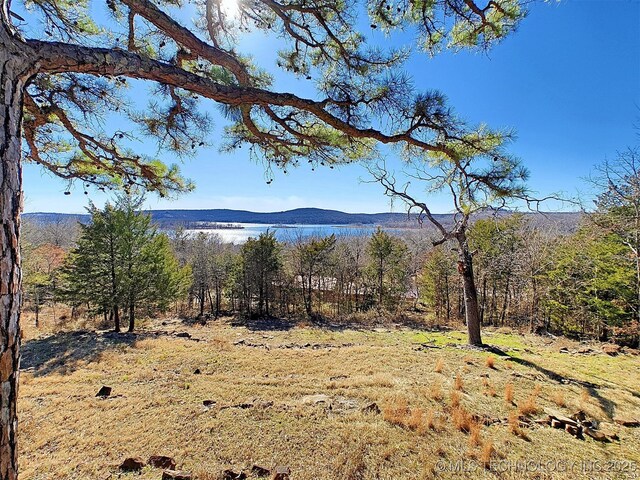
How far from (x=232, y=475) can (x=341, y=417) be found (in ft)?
5.06

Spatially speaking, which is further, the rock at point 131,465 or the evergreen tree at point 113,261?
the evergreen tree at point 113,261

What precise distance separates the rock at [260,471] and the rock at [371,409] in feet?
5.22

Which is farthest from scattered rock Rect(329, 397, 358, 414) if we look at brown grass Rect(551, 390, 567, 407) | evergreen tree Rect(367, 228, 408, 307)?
evergreen tree Rect(367, 228, 408, 307)

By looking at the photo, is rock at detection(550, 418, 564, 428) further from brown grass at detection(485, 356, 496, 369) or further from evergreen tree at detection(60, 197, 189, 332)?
evergreen tree at detection(60, 197, 189, 332)

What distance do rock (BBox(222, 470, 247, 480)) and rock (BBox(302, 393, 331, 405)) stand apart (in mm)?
1659

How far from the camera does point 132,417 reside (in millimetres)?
3945

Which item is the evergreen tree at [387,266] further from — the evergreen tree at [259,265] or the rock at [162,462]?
the rock at [162,462]

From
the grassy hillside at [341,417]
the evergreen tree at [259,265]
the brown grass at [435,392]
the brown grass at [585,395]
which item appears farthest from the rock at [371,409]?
the evergreen tree at [259,265]

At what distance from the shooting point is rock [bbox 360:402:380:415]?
12.3 feet

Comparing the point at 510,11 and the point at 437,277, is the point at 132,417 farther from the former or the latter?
the point at 437,277

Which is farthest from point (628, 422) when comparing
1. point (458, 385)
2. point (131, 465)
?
point (131, 465)

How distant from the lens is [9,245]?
929mm

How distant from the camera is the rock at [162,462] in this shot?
2758mm

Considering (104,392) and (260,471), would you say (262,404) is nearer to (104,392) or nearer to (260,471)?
(260,471)
